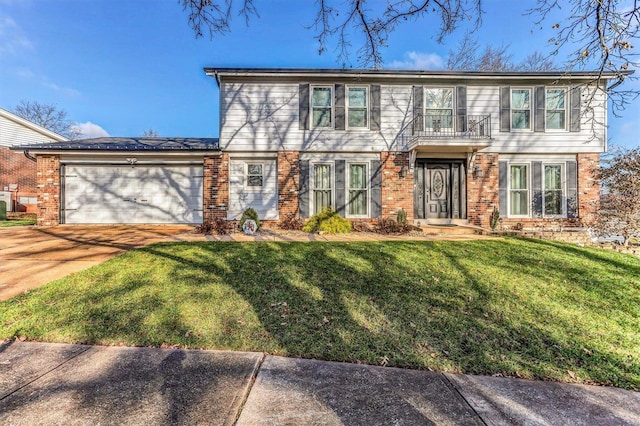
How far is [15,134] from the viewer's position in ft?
58.6

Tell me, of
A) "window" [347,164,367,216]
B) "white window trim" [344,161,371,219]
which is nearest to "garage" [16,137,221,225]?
"white window trim" [344,161,371,219]

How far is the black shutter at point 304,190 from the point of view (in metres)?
10.3

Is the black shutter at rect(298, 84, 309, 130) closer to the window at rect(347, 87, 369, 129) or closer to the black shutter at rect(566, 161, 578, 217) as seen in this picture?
the window at rect(347, 87, 369, 129)

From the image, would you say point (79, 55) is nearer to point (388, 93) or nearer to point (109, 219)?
point (109, 219)

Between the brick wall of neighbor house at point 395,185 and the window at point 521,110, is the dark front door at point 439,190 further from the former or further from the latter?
the window at point 521,110

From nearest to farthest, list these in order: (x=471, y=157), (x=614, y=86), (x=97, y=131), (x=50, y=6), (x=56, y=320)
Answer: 1. (x=56, y=320)
2. (x=614, y=86)
3. (x=50, y=6)
4. (x=471, y=157)
5. (x=97, y=131)

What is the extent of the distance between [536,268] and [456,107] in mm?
6982

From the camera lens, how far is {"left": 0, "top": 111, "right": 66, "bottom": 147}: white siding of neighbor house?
17.2 metres

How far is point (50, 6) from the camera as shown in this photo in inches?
361

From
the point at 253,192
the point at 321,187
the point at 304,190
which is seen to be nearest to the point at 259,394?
the point at 304,190

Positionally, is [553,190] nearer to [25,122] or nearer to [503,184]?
[503,184]

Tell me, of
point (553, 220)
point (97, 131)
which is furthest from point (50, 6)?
point (97, 131)

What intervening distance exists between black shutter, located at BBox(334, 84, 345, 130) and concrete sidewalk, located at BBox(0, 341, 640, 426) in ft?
29.0

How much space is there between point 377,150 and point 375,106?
1.51m
